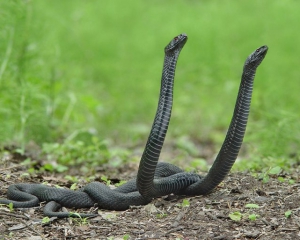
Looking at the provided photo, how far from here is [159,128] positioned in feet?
16.0

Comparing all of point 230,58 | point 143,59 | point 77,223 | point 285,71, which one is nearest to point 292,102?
point 285,71

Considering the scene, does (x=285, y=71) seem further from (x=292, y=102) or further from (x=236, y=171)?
(x=236, y=171)

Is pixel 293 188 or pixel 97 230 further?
pixel 293 188

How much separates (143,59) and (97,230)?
843 cm

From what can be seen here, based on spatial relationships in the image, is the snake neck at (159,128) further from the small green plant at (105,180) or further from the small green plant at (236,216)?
the small green plant at (105,180)

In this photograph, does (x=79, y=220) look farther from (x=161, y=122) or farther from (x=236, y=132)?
(x=236, y=132)

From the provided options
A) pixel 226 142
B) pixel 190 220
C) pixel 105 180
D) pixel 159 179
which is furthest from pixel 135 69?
pixel 190 220

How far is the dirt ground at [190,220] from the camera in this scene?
4.59 meters

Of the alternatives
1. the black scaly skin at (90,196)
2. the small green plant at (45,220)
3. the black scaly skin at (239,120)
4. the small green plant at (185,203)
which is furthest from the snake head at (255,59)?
the small green plant at (45,220)

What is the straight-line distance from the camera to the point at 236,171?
6543 millimetres

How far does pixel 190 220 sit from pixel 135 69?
27.0 ft

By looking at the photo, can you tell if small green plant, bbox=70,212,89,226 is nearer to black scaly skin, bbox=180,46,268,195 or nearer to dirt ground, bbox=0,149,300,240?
dirt ground, bbox=0,149,300,240

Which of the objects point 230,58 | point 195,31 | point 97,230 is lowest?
point 97,230

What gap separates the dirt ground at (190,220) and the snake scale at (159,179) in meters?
0.10
